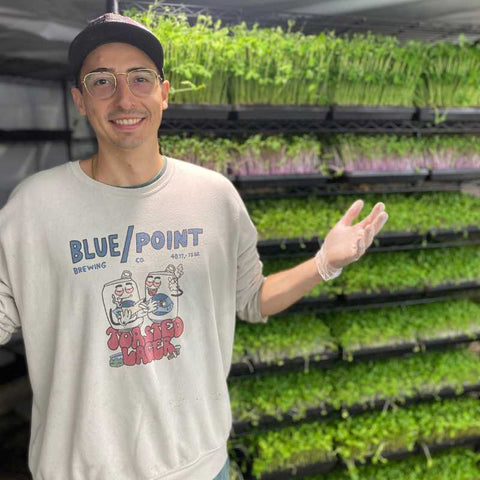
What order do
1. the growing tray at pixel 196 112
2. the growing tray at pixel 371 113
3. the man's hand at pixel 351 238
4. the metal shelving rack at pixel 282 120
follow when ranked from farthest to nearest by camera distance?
the growing tray at pixel 371 113
the growing tray at pixel 196 112
the metal shelving rack at pixel 282 120
the man's hand at pixel 351 238

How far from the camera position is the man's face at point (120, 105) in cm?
121

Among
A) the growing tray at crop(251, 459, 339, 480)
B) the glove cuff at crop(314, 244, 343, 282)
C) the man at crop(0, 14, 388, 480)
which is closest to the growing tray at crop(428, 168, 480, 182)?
the glove cuff at crop(314, 244, 343, 282)

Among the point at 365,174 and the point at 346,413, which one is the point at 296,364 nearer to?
the point at 346,413

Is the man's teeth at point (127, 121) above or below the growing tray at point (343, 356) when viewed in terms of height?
above

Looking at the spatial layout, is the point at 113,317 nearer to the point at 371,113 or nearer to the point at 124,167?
the point at 124,167

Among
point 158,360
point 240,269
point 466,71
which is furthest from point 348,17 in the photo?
point 158,360

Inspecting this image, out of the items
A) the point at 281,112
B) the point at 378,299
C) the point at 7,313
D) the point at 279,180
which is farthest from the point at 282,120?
the point at 7,313

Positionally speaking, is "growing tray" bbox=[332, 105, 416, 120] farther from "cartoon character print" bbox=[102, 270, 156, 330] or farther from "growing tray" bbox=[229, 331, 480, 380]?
"cartoon character print" bbox=[102, 270, 156, 330]

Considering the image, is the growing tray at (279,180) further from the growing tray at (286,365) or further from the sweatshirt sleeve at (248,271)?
the growing tray at (286,365)

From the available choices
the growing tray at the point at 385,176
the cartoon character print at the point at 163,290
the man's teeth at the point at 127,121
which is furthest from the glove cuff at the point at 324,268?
the growing tray at the point at 385,176

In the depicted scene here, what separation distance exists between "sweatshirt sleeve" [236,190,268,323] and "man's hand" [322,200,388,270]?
242 mm

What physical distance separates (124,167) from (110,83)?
233 millimetres

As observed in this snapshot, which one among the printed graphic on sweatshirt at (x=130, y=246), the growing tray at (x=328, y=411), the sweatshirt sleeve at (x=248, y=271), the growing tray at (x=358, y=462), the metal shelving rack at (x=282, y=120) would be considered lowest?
the growing tray at (x=358, y=462)

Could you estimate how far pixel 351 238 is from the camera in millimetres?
1435
